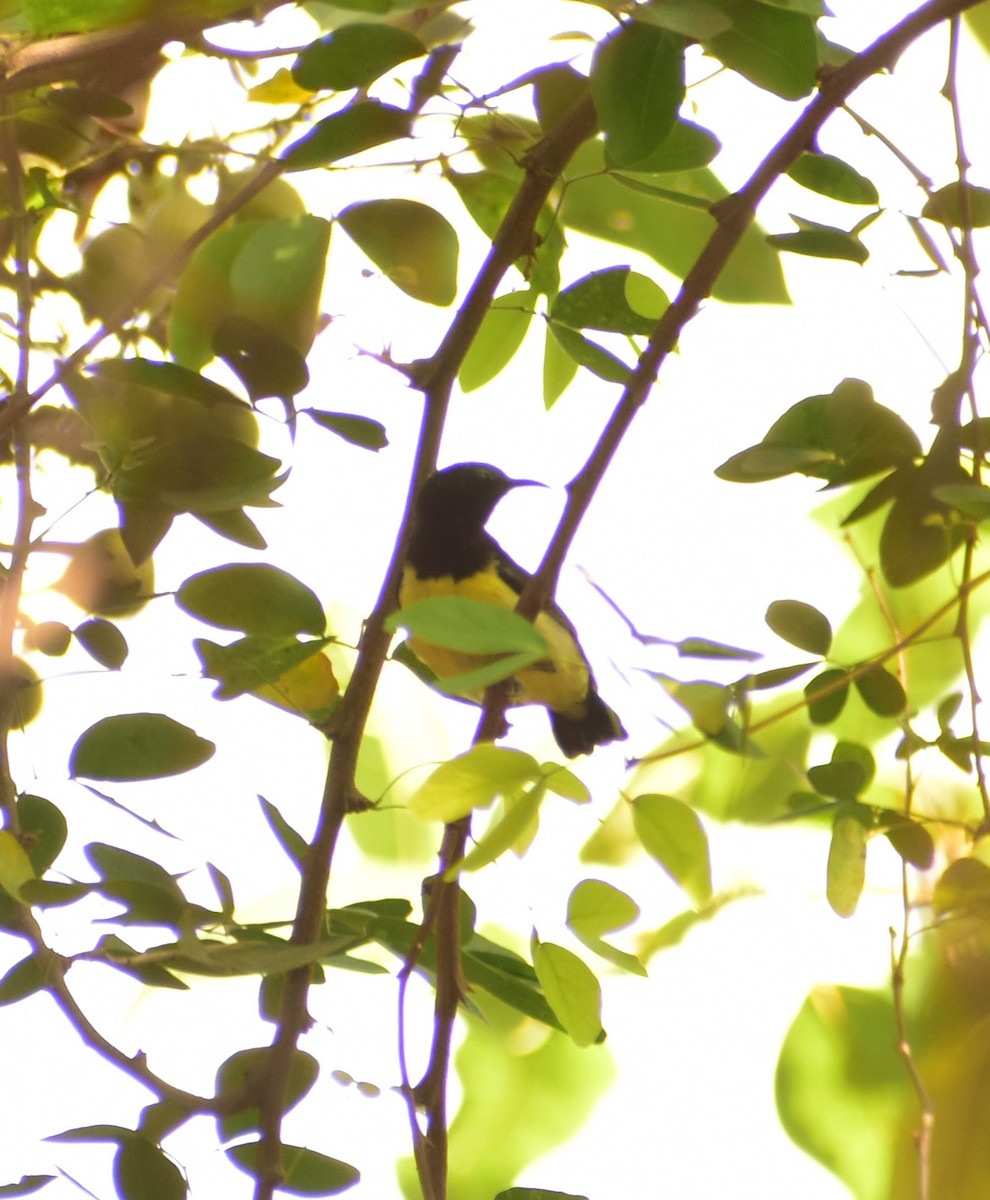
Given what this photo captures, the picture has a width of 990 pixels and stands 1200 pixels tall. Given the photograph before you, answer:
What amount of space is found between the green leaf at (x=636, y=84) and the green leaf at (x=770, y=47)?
0.10 feet

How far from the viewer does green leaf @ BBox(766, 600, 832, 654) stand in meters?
0.91

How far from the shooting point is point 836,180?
100 centimetres

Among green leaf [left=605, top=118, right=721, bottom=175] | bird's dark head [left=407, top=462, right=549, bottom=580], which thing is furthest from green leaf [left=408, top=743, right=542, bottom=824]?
bird's dark head [left=407, top=462, right=549, bottom=580]

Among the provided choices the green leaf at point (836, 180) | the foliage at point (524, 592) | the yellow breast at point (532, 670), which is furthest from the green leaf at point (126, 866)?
the yellow breast at point (532, 670)

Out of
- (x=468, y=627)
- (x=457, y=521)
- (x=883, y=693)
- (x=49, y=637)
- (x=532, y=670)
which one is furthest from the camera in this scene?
(x=457, y=521)

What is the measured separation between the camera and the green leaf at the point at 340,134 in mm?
936

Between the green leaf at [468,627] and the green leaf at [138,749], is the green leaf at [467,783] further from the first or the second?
the green leaf at [138,749]

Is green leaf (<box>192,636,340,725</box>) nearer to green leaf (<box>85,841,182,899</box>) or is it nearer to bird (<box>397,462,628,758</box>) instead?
green leaf (<box>85,841,182,899</box>)

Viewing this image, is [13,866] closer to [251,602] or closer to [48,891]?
[48,891]

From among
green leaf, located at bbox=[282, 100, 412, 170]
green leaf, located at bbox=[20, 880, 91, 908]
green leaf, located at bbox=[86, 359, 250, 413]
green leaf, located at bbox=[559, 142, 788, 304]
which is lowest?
green leaf, located at bbox=[20, 880, 91, 908]

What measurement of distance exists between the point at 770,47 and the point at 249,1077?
2.56ft

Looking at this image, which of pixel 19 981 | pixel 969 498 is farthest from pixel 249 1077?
pixel 969 498

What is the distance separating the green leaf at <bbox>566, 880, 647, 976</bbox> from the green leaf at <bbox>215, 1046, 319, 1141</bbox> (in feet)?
0.93

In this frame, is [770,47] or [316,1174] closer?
[770,47]
